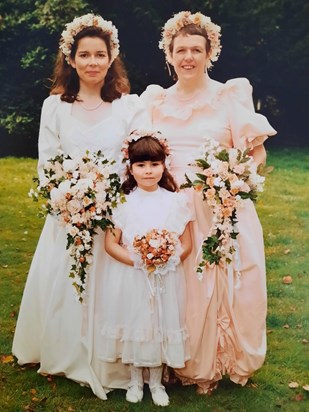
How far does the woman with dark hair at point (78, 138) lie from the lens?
348 centimetres

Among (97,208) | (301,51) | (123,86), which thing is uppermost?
(301,51)

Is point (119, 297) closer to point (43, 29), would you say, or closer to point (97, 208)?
point (97, 208)

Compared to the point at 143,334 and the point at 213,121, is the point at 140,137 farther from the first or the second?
the point at 143,334

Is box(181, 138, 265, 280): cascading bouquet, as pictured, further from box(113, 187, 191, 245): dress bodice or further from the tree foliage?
the tree foliage

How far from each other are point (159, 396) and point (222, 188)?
1074 millimetres

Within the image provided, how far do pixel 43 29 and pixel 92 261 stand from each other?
284 centimetres

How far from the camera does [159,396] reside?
3416 mm

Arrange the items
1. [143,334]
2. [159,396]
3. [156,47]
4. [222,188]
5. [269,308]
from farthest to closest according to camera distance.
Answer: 1. [156,47]
2. [269,308]
3. [159,396]
4. [143,334]
5. [222,188]

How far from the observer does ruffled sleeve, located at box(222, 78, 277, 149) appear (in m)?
3.45

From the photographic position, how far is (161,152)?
10.9ft

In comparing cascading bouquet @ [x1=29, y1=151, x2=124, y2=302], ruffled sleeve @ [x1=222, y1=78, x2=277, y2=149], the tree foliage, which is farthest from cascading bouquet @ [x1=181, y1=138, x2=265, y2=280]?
the tree foliage

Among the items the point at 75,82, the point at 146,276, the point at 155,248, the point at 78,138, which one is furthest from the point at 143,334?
the point at 75,82

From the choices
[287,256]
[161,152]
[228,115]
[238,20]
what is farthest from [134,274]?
[238,20]

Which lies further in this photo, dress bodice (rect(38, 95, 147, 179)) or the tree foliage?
the tree foliage
